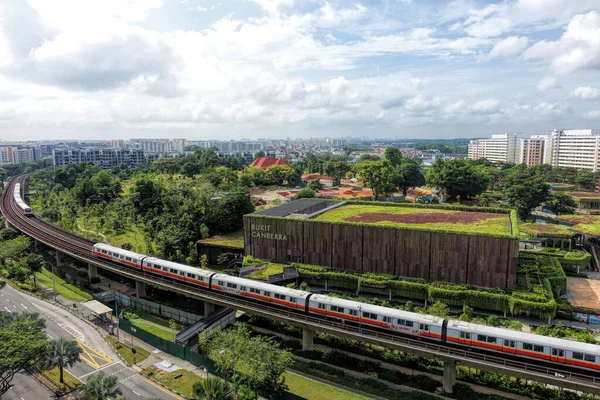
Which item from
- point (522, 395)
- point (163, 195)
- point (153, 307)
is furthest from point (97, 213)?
point (522, 395)

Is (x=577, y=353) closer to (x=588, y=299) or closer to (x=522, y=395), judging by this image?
(x=522, y=395)

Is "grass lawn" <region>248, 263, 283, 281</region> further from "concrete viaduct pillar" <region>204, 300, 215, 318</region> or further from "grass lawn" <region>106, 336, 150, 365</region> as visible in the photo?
"grass lawn" <region>106, 336, 150, 365</region>

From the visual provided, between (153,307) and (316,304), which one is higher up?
(316,304)

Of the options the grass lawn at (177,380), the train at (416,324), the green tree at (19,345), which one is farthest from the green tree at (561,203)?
the green tree at (19,345)

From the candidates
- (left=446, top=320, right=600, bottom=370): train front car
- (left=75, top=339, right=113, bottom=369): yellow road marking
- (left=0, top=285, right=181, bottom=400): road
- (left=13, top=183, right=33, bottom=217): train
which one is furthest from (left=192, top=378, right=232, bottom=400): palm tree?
(left=13, top=183, right=33, bottom=217): train

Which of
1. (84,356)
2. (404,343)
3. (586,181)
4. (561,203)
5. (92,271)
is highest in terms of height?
(586,181)

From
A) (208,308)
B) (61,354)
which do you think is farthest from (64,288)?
(61,354)

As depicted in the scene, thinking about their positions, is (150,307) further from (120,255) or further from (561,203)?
(561,203)
